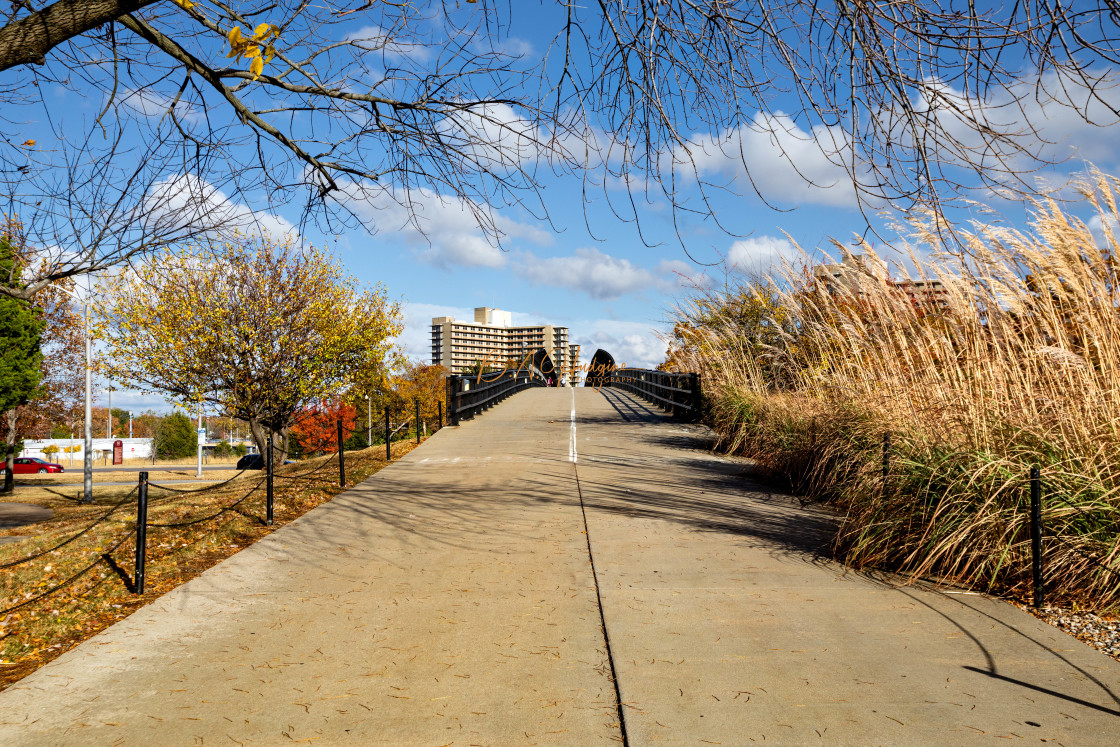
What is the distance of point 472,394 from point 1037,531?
18629mm

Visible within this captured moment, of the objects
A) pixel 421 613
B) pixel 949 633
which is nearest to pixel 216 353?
pixel 421 613

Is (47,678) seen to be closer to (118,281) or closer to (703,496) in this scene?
(703,496)

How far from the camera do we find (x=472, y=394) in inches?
878

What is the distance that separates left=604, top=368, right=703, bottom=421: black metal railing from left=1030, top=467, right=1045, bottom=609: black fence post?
13.2 m

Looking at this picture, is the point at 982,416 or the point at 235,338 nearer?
the point at 982,416

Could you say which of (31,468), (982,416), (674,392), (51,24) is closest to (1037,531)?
(982,416)

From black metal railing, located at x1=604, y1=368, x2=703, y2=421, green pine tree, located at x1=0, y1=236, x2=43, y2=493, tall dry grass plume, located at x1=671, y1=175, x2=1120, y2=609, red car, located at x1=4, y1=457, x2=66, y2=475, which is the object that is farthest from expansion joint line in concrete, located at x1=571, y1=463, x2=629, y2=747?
red car, located at x1=4, y1=457, x2=66, y2=475

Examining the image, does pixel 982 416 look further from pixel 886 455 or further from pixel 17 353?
pixel 17 353

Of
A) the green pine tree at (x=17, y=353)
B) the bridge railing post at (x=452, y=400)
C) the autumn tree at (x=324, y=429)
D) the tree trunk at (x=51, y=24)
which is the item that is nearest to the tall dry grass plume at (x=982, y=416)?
the tree trunk at (x=51, y=24)

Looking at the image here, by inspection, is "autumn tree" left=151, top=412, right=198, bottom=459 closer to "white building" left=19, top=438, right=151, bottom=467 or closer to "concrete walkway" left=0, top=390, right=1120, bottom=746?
"white building" left=19, top=438, right=151, bottom=467

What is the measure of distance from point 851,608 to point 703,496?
12.8ft

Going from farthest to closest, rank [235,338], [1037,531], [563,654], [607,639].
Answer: [235,338], [1037,531], [607,639], [563,654]

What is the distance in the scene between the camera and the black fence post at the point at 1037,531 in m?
4.53

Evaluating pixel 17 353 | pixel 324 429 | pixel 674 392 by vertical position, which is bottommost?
pixel 324 429
